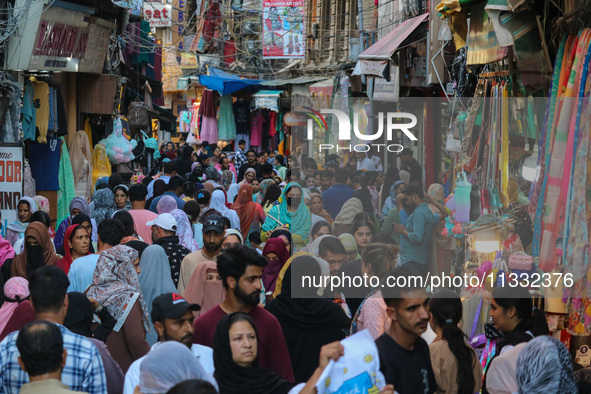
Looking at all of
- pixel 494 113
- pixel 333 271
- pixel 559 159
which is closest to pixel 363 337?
pixel 559 159

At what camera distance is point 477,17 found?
7758 mm

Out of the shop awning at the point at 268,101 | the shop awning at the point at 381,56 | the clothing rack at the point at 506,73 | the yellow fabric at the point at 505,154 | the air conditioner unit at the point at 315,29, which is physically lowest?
the yellow fabric at the point at 505,154

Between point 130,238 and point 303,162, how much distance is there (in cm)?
719

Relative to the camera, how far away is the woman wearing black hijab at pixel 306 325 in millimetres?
5516

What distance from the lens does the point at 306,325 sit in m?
5.52

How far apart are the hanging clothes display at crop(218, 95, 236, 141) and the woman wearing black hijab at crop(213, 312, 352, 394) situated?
80.1ft

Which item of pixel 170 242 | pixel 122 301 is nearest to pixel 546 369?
pixel 122 301

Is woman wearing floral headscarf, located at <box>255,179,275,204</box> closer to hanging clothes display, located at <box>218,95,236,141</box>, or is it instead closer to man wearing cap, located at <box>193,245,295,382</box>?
man wearing cap, located at <box>193,245,295,382</box>

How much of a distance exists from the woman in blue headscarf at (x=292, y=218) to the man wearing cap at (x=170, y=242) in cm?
217

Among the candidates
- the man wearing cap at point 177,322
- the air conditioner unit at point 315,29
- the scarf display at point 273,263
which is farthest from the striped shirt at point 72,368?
the air conditioner unit at point 315,29

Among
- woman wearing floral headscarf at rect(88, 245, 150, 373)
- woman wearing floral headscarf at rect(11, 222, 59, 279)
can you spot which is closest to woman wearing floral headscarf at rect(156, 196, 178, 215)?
woman wearing floral headscarf at rect(11, 222, 59, 279)

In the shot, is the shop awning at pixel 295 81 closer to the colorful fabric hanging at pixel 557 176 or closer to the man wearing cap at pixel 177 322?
the colorful fabric hanging at pixel 557 176

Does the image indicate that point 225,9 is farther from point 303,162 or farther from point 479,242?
point 479,242

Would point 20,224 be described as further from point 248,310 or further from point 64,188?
point 248,310
